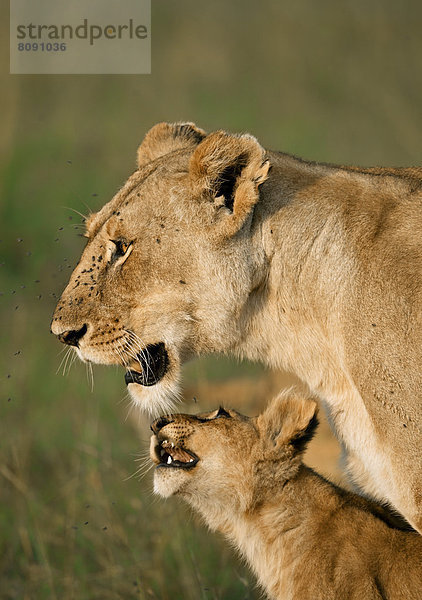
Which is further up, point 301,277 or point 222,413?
point 301,277

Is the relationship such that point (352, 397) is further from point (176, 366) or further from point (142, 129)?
point (142, 129)

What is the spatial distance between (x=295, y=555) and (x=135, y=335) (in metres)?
1.08

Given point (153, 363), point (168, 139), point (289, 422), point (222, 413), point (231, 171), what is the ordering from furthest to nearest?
1. point (168, 139)
2. point (222, 413)
3. point (289, 422)
4. point (153, 363)
5. point (231, 171)

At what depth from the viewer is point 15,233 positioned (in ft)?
35.6

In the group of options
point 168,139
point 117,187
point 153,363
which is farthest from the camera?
point 117,187

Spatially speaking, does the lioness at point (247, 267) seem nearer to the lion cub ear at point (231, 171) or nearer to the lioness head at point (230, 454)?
the lion cub ear at point (231, 171)

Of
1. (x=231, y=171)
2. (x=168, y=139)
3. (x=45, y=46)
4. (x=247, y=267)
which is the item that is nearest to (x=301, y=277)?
(x=247, y=267)

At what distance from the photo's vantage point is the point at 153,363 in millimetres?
4039

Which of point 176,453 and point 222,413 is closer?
point 176,453

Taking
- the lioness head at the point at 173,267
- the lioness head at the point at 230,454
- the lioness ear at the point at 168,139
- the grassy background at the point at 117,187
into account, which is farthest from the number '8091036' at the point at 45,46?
the lioness head at the point at 230,454

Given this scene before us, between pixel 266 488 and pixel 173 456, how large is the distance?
1.33ft

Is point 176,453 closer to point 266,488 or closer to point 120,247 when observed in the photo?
point 266,488

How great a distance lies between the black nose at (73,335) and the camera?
395cm

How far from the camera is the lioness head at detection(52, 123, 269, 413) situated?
3.84m
